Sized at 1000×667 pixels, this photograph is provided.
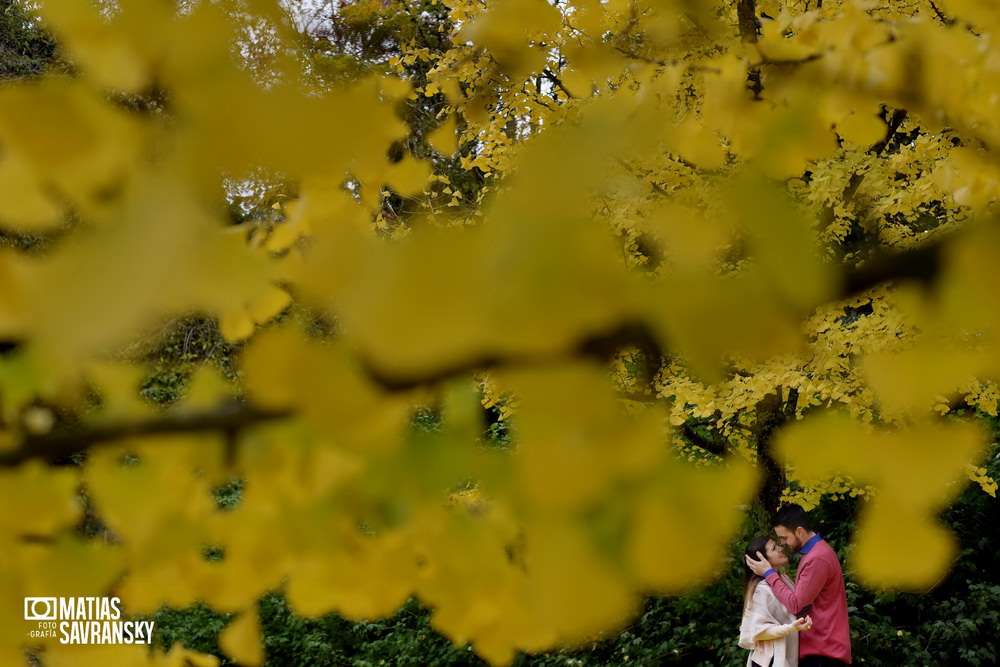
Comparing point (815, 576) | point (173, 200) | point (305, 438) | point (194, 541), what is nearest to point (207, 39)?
point (173, 200)

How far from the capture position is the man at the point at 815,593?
10.3 ft

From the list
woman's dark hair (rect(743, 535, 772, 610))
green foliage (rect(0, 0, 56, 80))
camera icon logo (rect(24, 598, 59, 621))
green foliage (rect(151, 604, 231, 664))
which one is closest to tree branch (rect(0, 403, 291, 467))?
camera icon logo (rect(24, 598, 59, 621))

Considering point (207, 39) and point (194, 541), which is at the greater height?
point (207, 39)

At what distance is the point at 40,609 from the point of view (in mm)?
658

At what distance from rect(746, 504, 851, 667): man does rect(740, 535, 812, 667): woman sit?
0.17 ft

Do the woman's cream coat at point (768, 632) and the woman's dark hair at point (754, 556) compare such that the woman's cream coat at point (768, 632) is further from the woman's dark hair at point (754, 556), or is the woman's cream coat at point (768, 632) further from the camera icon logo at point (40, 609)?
the camera icon logo at point (40, 609)

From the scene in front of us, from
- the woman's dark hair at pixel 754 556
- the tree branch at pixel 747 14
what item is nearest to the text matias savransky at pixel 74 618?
the tree branch at pixel 747 14

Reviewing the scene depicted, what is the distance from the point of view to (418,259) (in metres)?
0.27

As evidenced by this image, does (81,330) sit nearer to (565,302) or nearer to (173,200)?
(173,200)

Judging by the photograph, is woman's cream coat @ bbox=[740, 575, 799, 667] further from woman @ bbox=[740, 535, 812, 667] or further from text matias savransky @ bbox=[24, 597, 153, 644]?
text matias savransky @ bbox=[24, 597, 153, 644]

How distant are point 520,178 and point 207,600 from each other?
50 cm

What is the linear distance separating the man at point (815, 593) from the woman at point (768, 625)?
0.17ft

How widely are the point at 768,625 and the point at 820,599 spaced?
0.83 ft

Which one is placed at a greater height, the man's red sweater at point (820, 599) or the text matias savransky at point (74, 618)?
the man's red sweater at point (820, 599)
